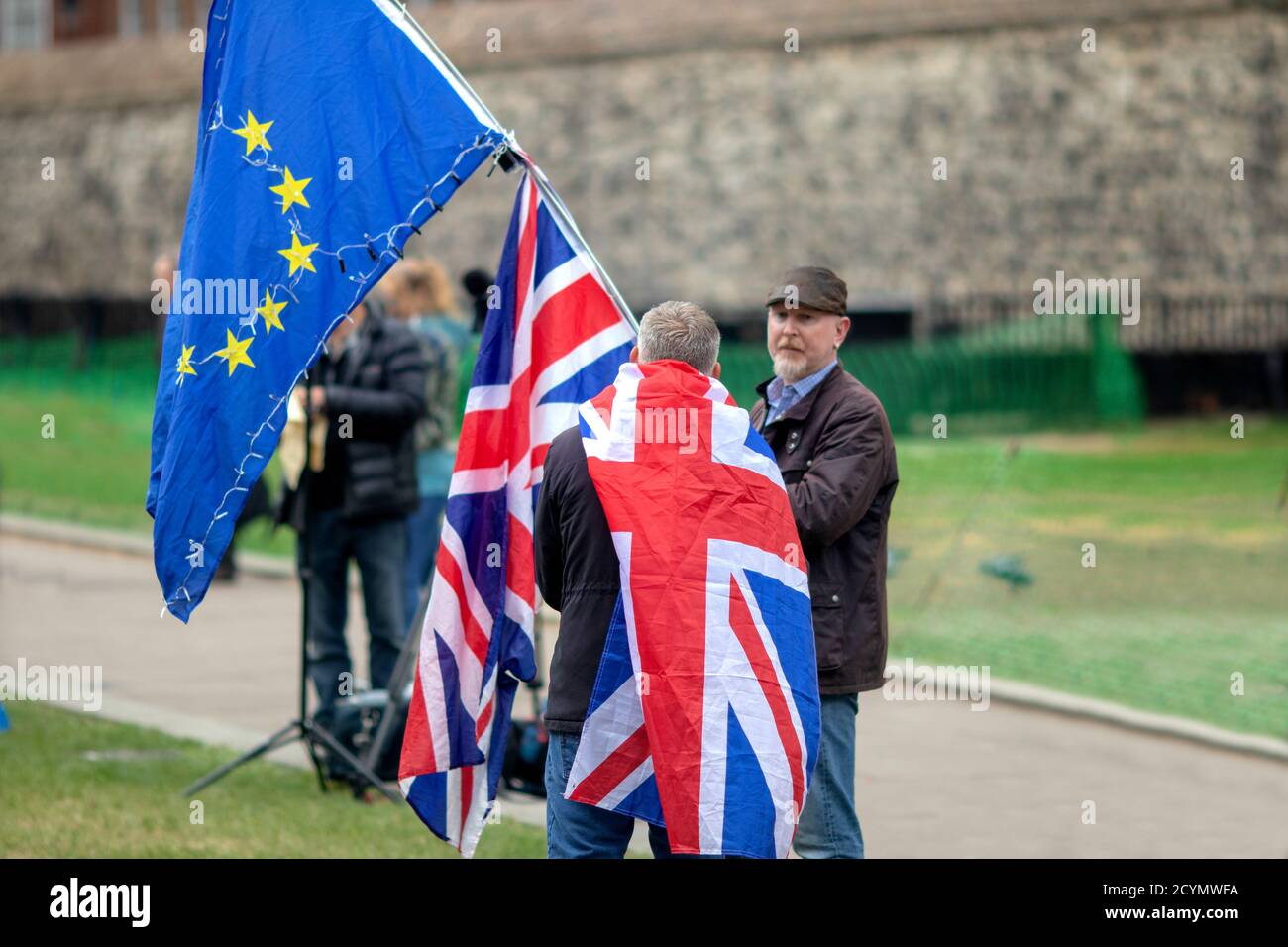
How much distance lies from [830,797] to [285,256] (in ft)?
7.37

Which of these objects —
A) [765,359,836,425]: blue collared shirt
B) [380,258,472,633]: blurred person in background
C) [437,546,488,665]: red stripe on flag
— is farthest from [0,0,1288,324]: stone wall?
[437,546,488,665]: red stripe on flag

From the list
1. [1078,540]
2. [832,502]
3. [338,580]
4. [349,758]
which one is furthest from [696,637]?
[1078,540]

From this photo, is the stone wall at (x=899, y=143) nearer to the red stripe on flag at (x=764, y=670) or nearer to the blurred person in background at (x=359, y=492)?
the blurred person in background at (x=359, y=492)

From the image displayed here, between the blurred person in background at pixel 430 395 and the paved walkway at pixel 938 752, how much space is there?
3.37 ft

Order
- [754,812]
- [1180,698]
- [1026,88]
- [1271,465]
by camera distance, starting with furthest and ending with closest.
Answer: [1026,88]
[1271,465]
[1180,698]
[754,812]

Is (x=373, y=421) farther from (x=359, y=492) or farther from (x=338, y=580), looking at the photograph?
(x=338, y=580)

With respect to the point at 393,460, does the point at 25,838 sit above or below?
Answer: below

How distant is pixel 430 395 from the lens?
9.69m

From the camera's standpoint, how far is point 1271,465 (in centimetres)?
2162

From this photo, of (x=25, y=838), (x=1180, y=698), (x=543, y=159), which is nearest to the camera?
(x=25, y=838)

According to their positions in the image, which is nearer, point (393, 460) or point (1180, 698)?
point (393, 460)
